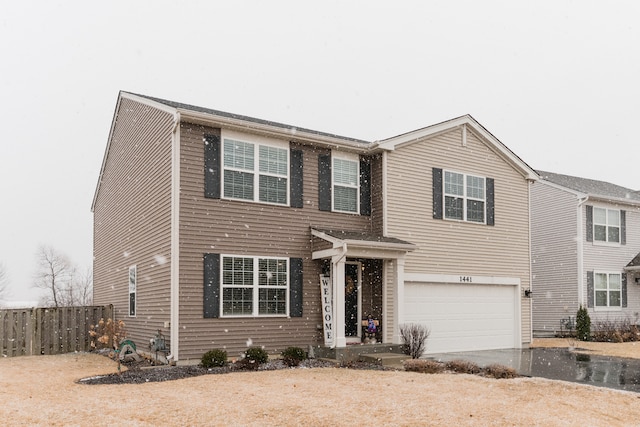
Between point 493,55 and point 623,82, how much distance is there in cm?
3731

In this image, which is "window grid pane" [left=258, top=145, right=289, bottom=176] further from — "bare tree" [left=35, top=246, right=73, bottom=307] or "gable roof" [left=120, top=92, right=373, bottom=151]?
"bare tree" [left=35, top=246, right=73, bottom=307]

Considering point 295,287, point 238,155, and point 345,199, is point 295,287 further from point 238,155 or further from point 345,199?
point 238,155

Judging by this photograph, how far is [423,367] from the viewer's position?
1280cm

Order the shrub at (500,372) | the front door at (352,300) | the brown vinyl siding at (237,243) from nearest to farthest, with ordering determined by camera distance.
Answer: the shrub at (500,372)
the brown vinyl siding at (237,243)
the front door at (352,300)

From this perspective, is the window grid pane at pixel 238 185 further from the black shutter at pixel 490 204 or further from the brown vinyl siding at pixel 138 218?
the black shutter at pixel 490 204

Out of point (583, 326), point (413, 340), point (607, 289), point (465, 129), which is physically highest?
point (465, 129)

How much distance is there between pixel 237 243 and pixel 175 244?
1491mm

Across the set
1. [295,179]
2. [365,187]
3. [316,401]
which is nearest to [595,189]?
[365,187]

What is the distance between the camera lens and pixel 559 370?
1342 cm

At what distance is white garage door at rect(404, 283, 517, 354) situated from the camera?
16938 millimetres

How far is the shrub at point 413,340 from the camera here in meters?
15.2

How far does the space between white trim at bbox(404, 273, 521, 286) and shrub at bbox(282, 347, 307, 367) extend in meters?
4.19

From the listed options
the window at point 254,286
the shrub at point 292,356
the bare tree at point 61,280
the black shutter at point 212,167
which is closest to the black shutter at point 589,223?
the window at point 254,286

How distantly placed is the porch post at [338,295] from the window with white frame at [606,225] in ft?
45.4
